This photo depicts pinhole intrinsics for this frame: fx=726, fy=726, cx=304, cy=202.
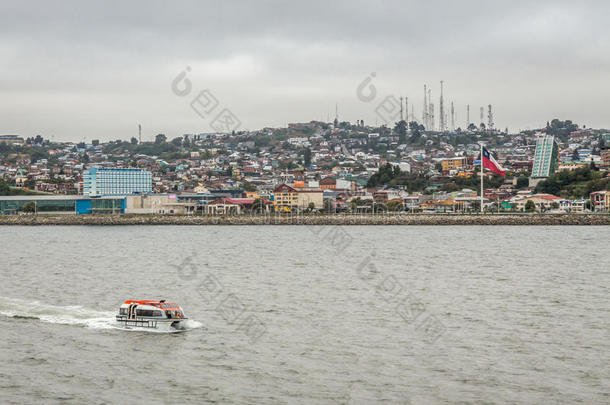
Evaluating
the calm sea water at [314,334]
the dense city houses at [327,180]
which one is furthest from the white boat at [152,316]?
the dense city houses at [327,180]

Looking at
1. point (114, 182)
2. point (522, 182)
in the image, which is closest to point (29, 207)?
point (114, 182)

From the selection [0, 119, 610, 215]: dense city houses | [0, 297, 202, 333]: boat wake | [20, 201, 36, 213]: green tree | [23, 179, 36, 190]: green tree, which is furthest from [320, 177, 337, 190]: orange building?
[0, 297, 202, 333]: boat wake

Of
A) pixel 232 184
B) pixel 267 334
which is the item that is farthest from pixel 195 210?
pixel 267 334

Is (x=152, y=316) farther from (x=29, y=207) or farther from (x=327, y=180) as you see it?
(x=327, y=180)

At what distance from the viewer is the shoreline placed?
211ft

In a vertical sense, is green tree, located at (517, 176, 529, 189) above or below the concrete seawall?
above

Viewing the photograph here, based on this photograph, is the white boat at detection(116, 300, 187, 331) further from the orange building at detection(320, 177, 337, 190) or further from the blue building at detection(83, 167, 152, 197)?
the orange building at detection(320, 177, 337, 190)

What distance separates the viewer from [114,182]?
90.9 meters

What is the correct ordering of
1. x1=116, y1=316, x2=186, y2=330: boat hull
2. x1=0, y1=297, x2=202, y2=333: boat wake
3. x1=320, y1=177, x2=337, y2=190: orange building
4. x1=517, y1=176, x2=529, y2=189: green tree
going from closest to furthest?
1. x1=116, y1=316, x2=186, y2=330: boat hull
2. x1=0, y1=297, x2=202, y2=333: boat wake
3. x1=517, y1=176, x2=529, y2=189: green tree
4. x1=320, y1=177, x2=337, y2=190: orange building

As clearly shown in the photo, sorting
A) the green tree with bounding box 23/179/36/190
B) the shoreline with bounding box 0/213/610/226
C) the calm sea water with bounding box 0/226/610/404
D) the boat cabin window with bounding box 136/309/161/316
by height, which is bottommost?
the shoreline with bounding box 0/213/610/226

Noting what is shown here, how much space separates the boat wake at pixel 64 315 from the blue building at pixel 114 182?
6670cm

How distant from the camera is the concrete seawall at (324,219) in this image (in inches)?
2537

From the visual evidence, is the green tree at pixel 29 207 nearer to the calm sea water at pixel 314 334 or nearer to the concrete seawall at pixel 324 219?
the concrete seawall at pixel 324 219

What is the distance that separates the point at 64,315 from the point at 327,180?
93.0m
